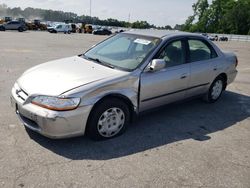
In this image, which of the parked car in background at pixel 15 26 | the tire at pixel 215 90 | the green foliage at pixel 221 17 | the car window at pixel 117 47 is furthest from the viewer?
the green foliage at pixel 221 17

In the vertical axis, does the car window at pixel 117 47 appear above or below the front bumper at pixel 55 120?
above

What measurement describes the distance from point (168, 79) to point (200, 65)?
104 cm

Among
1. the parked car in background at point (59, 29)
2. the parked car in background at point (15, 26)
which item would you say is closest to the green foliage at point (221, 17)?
the parked car in background at point (59, 29)

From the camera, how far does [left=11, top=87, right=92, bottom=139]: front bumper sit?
3475 mm

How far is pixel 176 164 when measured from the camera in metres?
3.54

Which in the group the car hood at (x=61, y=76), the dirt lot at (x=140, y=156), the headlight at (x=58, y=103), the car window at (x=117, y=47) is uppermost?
the car window at (x=117, y=47)

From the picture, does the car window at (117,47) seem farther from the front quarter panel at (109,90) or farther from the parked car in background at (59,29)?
the parked car in background at (59,29)

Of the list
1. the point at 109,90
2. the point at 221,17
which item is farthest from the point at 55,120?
the point at 221,17

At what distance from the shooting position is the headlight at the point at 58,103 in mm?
3490

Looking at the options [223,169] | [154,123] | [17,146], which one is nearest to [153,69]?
[154,123]

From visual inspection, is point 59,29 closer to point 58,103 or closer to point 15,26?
point 15,26

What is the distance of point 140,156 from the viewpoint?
145 inches

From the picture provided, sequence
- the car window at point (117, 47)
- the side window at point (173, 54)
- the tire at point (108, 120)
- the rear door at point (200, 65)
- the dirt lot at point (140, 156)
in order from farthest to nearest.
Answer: the rear door at point (200, 65) → the car window at point (117, 47) → the side window at point (173, 54) → the tire at point (108, 120) → the dirt lot at point (140, 156)

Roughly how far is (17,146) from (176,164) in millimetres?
2091
